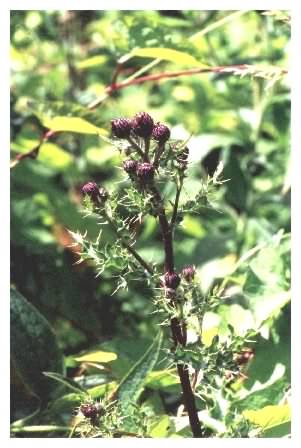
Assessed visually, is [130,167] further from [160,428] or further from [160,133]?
[160,428]

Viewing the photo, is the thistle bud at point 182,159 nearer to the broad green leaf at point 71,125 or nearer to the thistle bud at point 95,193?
the thistle bud at point 95,193

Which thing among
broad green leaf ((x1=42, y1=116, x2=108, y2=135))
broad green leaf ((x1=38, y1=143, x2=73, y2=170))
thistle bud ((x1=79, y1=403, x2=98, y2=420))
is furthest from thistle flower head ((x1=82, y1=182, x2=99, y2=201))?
broad green leaf ((x1=38, y1=143, x2=73, y2=170))

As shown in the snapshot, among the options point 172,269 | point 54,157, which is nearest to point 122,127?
point 172,269

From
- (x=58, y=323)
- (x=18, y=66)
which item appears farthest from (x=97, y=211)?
(x=18, y=66)
